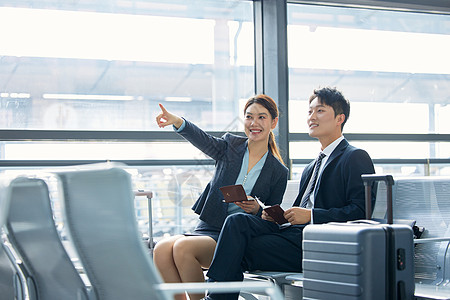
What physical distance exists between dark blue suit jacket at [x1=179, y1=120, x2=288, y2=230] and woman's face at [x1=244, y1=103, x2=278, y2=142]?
A: 0.37ft

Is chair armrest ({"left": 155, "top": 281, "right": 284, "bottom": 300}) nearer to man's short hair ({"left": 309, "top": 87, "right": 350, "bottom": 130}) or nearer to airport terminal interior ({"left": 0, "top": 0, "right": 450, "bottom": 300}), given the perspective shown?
man's short hair ({"left": 309, "top": 87, "right": 350, "bottom": 130})

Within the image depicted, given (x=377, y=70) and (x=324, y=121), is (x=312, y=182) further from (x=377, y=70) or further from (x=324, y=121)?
(x=377, y=70)

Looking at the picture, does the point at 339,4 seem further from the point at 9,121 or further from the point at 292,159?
the point at 9,121

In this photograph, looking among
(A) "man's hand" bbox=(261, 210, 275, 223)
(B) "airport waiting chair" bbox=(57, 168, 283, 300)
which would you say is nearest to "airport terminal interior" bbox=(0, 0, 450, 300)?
(A) "man's hand" bbox=(261, 210, 275, 223)

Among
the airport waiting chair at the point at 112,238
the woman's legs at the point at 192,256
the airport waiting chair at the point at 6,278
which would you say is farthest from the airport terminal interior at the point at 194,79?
the airport waiting chair at the point at 112,238

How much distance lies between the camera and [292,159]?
A: 5.07 m

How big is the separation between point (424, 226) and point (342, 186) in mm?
448

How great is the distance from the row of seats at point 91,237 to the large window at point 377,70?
3407 millimetres

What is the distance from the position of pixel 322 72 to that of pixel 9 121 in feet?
8.66

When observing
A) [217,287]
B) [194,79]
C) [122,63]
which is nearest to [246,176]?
[194,79]

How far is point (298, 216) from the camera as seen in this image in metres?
3.03

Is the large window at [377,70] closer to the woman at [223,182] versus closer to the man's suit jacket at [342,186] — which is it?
the woman at [223,182]

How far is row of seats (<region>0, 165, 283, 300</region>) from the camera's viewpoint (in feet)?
4.81

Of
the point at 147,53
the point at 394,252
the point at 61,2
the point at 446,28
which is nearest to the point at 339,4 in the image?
the point at 446,28
